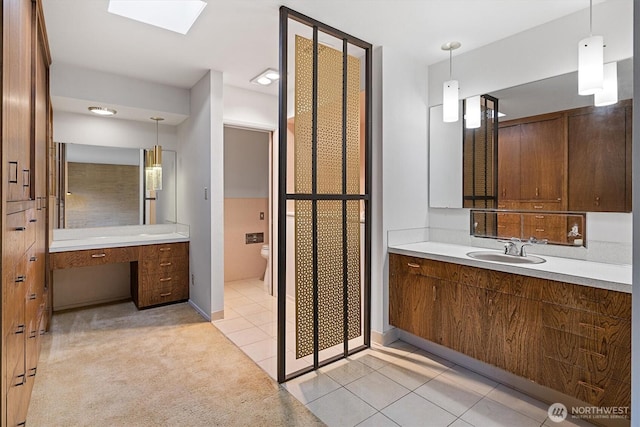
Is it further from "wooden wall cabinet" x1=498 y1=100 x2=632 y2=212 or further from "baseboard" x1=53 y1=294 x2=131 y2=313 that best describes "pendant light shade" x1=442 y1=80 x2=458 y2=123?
"baseboard" x1=53 y1=294 x2=131 y2=313

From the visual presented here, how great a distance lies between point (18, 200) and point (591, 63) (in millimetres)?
3046

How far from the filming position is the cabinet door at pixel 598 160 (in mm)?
2059

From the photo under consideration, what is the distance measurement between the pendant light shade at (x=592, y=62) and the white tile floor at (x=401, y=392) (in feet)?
6.26

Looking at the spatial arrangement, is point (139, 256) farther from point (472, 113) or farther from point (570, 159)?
point (570, 159)

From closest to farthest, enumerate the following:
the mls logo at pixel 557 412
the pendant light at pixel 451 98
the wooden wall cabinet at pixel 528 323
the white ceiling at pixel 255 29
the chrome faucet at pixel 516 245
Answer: the wooden wall cabinet at pixel 528 323 < the mls logo at pixel 557 412 < the white ceiling at pixel 255 29 < the chrome faucet at pixel 516 245 < the pendant light at pixel 451 98

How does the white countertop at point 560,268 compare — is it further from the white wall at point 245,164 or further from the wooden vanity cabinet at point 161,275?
the white wall at point 245,164

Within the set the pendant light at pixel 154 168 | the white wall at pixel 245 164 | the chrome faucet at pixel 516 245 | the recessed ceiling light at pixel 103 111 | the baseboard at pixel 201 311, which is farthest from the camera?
the white wall at pixel 245 164

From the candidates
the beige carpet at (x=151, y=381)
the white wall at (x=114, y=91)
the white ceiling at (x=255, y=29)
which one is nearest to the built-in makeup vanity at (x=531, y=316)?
the beige carpet at (x=151, y=381)

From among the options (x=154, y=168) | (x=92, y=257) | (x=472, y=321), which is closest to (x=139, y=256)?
(x=92, y=257)

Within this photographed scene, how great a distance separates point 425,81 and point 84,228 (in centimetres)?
389

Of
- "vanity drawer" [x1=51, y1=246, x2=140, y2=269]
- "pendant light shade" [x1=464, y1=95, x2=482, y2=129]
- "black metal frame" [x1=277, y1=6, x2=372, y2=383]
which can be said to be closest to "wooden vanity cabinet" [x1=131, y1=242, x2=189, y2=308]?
"vanity drawer" [x1=51, y1=246, x2=140, y2=269]

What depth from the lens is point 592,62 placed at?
6.38ft

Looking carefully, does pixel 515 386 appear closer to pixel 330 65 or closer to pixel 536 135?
pixel 536 135
